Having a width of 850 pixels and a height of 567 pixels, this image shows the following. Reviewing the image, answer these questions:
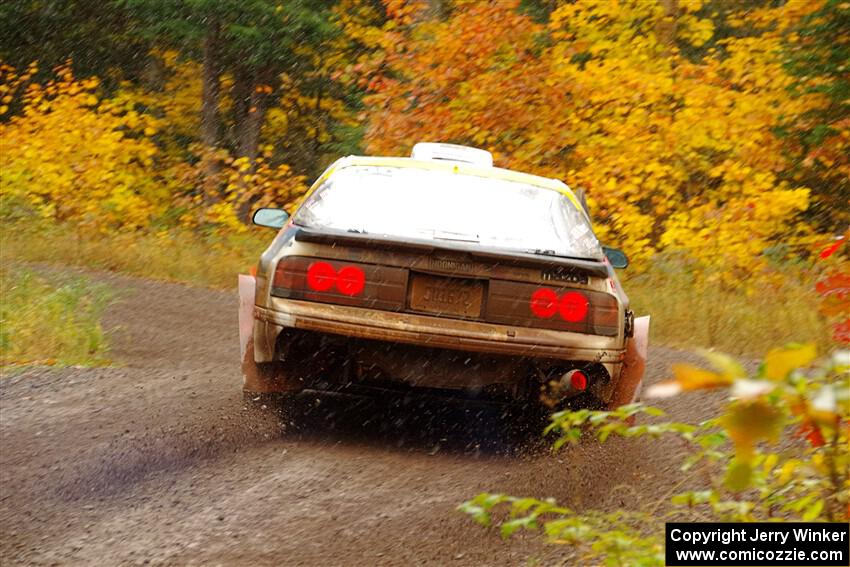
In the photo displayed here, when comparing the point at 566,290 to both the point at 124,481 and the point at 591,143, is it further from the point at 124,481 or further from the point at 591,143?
the point at 591,143

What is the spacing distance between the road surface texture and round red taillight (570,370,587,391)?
374 millimetres

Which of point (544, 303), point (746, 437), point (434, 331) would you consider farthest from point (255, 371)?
point (746, 437)

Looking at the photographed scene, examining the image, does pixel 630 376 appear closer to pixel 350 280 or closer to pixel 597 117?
pixel 350 280

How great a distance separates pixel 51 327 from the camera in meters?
9.30

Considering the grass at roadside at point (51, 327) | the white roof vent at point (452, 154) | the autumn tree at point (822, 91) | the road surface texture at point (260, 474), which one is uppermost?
the autumn tree at point (822, 91)

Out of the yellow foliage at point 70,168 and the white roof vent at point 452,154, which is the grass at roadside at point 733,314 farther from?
the yellow foliage at point 70,168

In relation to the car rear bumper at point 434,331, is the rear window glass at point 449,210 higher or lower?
higher

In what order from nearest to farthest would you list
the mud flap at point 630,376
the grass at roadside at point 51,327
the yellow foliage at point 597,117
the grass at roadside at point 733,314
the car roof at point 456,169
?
the mud flap at point 630,376 < the car roof at point 456,169 < the grass at roadside at point 51,327 < the grass at roadside at point 733,314 < the yellow foliage at point 597,117

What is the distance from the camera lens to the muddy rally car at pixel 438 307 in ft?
19.0

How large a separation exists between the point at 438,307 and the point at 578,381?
2.72 feet

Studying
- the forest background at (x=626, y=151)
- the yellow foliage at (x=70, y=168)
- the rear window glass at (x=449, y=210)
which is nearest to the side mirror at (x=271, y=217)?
the rear window glass at (x=449, y=210)

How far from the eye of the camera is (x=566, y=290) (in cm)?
589

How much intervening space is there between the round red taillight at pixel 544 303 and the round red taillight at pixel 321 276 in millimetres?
1029

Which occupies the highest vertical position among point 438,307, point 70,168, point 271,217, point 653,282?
point 70,168
